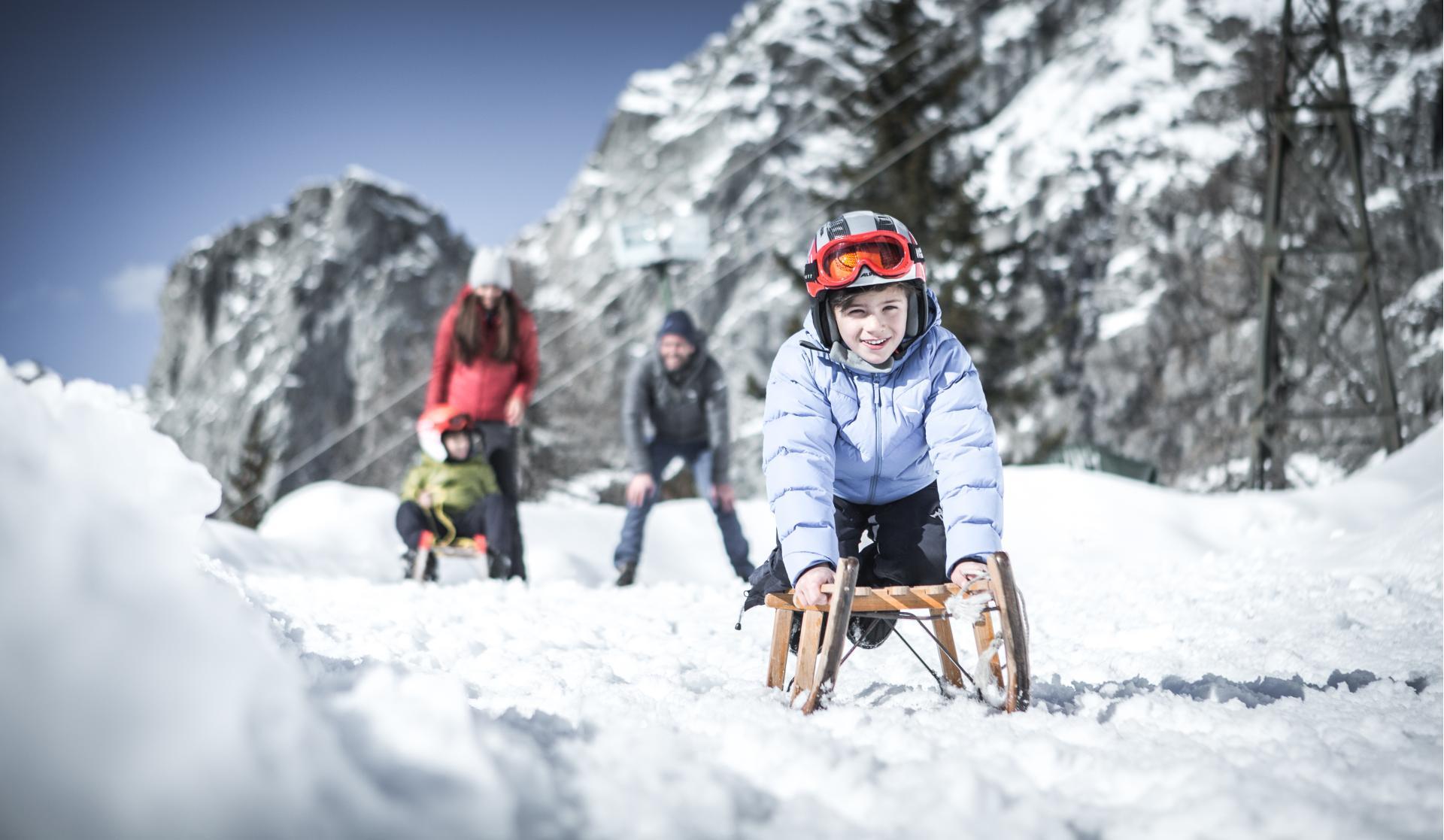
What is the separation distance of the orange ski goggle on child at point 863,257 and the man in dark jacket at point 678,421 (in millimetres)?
3447

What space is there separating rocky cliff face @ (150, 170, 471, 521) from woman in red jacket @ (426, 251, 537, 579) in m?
61.6

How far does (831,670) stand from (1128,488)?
6.33 meters

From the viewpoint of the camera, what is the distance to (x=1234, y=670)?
2533mm

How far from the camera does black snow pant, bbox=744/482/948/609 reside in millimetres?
2391

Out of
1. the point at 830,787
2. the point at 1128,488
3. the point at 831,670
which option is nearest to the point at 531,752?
the point at 830,787

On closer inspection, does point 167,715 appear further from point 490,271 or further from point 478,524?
point 490,271

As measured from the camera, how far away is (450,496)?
18.5ft

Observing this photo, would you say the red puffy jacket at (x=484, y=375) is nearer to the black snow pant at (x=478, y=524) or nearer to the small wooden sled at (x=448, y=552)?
the black snow pant at (x=478, y=524)

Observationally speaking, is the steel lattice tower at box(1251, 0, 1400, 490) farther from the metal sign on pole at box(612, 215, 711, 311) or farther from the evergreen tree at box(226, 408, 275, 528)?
the evergreen tree at box(226, 408, 275, 528)

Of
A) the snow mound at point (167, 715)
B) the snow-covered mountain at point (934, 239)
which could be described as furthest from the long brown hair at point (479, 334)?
the snow mound at point (167, 715)

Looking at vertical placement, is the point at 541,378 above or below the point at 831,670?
above

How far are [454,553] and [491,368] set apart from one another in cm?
120

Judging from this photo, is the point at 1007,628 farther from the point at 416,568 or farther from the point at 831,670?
the point at 416,568

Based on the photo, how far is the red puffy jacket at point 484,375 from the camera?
568cm
